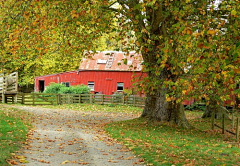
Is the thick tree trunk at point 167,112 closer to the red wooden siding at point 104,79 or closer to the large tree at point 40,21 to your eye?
the large tree at point 40,21

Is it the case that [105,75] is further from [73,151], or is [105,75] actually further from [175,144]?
[73,151]

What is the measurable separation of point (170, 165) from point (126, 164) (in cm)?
117

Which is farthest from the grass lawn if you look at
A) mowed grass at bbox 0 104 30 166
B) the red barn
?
the red barn

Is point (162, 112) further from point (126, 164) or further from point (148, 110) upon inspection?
point (126, 164)

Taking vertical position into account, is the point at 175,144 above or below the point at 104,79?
below

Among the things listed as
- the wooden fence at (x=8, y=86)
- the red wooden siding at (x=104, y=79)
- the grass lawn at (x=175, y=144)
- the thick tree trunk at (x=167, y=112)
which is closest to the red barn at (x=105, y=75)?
the red wooden siding at (x=104, y=79)

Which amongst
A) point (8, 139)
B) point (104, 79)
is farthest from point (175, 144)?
point (104, 79)

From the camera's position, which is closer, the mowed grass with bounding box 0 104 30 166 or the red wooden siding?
the mowed grass with bounding box 0 104 30 166

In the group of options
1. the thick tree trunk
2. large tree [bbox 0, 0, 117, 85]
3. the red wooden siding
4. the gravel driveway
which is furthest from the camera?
the red wooden siding

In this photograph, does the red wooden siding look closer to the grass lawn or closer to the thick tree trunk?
the grass lawn

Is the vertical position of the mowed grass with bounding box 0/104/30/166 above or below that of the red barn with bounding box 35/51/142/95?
below

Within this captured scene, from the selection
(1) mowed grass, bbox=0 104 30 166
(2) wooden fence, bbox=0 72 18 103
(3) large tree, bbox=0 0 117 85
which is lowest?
(1) mowed grass, bbox=0 104 30 166

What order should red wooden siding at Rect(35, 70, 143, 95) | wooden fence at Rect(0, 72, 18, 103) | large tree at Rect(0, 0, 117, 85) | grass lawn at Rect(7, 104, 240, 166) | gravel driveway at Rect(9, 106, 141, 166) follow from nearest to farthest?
gravel driveway at Rect(9, 106, 141, 166) → grass lawn at Rect(7, 104, 240, 166) → large tree at Rect(0, 0, 117, 85) → wooden fence at Rect(0, 72, 18, 103) → red wooden siding at Rect(35, 70, 143, 95)

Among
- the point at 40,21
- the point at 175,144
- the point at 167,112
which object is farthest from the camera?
the point at 167,112
